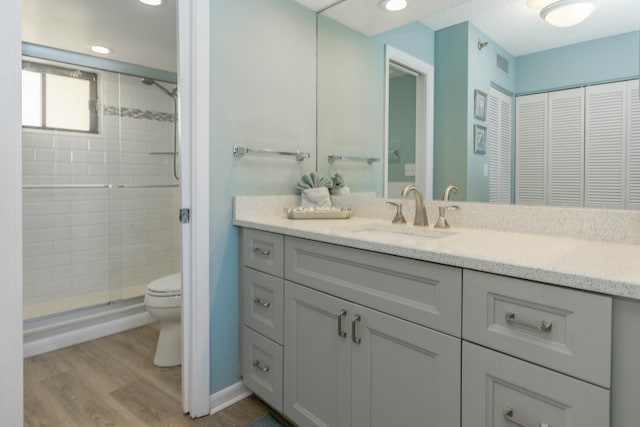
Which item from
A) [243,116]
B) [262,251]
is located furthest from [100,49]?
[262,251]

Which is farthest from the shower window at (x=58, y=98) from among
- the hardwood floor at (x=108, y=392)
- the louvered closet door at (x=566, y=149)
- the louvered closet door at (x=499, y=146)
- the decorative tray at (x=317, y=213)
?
the louvered closet door at (x=566, y=149)

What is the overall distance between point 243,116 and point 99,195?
1785 mm

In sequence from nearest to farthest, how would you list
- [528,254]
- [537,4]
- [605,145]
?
[528,254]
[605,145]
[537,4]

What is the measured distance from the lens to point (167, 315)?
7.17 ft

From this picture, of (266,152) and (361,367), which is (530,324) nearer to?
(361,367)

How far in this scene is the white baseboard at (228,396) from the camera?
5.84 ft

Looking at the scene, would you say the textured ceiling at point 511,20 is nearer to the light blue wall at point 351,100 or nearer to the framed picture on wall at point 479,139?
the light blue wall at point 351,100

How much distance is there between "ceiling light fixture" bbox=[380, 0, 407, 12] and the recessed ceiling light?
6.91ft

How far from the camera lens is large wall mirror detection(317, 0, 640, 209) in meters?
1.25

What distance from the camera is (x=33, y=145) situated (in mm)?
2727

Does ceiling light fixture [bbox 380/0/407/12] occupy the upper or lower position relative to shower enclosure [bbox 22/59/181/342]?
upper

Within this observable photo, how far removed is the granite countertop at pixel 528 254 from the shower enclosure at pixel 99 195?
2.07m

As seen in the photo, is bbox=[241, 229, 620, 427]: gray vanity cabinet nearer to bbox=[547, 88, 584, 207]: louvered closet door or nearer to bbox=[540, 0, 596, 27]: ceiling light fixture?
bbox=[547, 88, 584, 207]: louvered closet door

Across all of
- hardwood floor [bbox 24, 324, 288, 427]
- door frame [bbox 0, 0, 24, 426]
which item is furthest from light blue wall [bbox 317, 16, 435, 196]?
door frame [bbox 0, 0, 24, 426]
